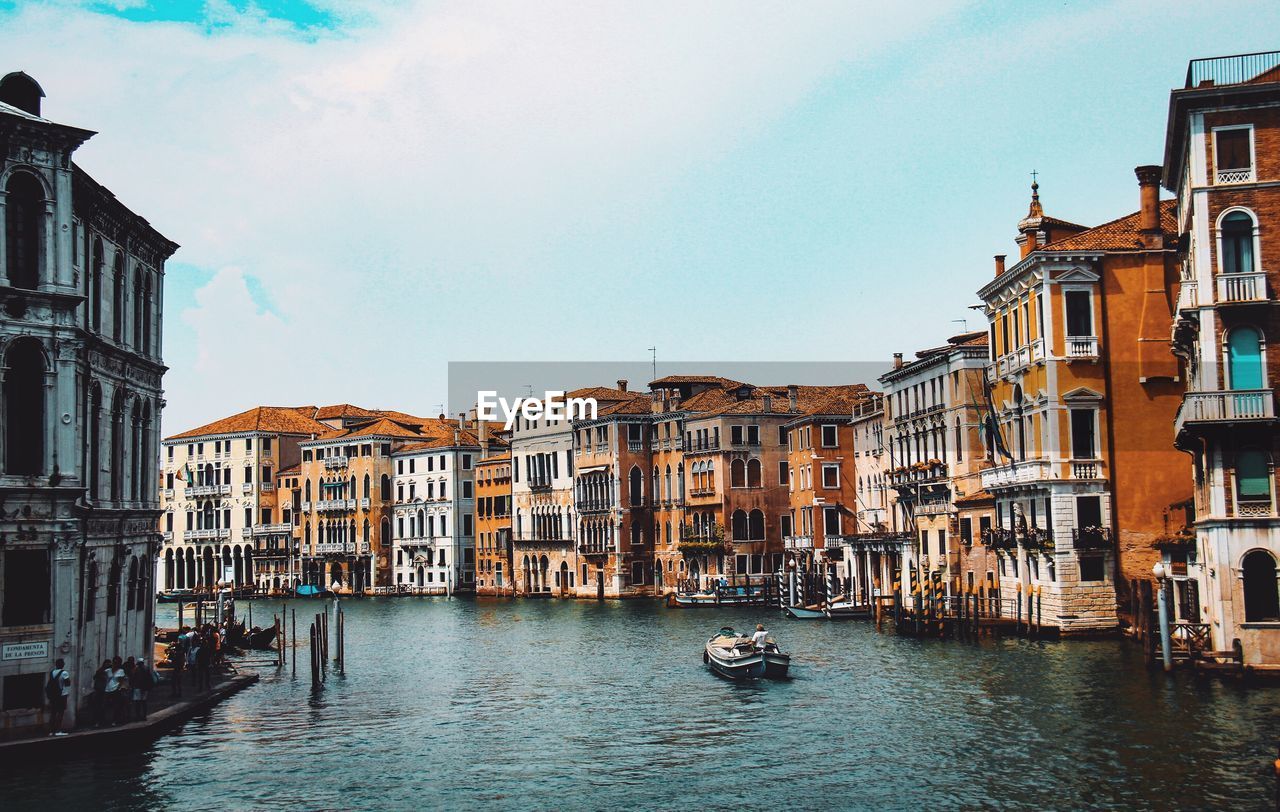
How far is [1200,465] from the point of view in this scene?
2956 cm

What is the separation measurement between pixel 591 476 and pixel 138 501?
5554 cm

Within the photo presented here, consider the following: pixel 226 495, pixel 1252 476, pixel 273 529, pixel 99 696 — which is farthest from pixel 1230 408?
pixel 226 495

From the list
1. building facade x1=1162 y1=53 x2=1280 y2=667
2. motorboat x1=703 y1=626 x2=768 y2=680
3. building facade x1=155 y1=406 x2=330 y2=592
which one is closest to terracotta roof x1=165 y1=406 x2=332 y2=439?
building facade x1=155 y1=406 x2=330 y2=592

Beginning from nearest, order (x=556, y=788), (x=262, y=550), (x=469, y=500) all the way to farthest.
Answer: (x=556, y=788) < (x=469, y=500) < (x=262, y=550)

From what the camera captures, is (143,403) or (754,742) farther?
(143,403)

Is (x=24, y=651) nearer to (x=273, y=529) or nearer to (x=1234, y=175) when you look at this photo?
(x=1234, y=175)

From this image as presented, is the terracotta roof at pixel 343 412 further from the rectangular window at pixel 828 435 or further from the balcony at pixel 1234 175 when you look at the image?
the balcony at pixel 1234 175

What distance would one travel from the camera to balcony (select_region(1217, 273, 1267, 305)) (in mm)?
27766

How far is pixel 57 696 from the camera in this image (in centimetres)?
2170

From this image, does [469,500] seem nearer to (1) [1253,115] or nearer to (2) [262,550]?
(2) [262,550]

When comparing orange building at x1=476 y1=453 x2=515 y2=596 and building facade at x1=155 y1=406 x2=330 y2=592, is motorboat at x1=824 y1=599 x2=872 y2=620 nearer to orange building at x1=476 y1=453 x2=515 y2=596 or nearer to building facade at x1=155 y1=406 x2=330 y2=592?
orange building at x1=476 y1=453 x2=515 y2=596

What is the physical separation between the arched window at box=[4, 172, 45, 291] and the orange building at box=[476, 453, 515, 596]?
7020 cm

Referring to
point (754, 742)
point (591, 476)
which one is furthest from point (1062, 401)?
point (591, 476)

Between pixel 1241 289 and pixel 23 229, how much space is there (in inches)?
889
